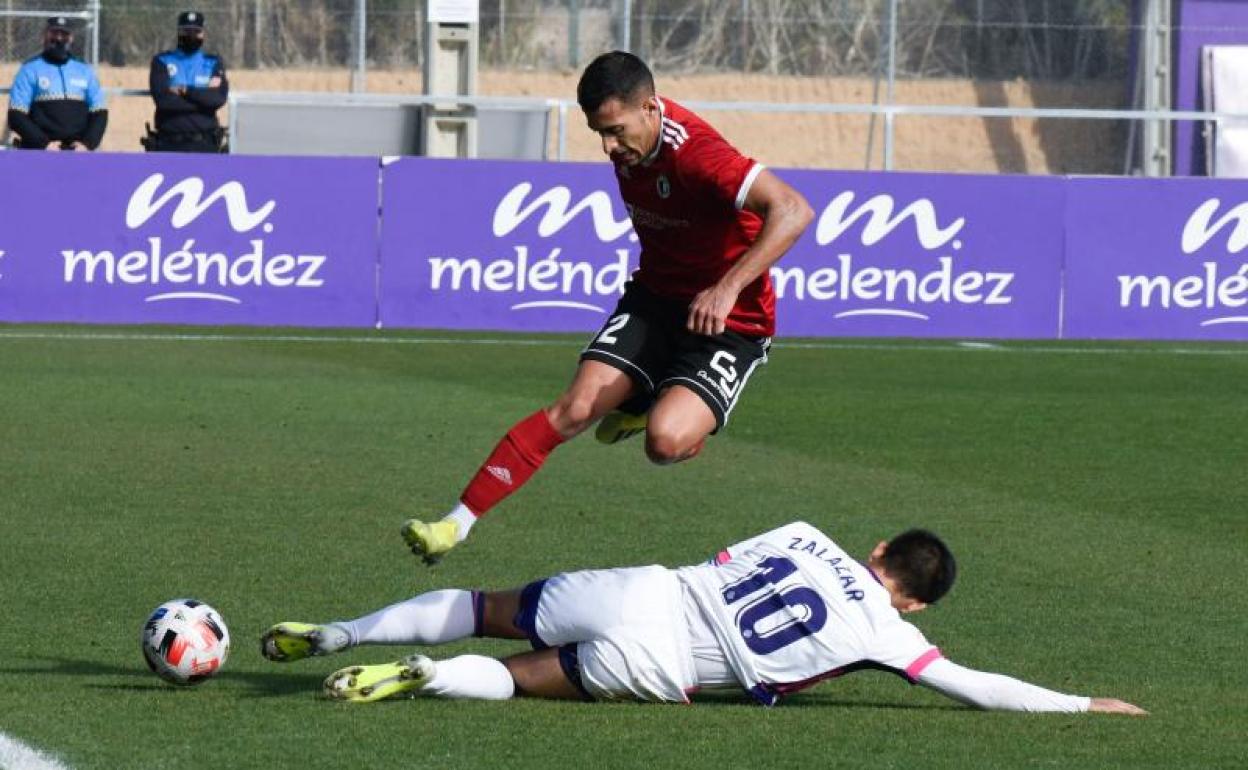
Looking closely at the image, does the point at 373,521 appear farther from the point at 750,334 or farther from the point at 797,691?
the point at 797,691

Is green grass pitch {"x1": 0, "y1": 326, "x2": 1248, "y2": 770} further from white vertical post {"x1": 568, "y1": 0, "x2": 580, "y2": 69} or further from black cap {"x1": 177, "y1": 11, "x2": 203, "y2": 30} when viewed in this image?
white vertical post {"x1": 568, "y1": 0, "x2": 580, "y2": 69}

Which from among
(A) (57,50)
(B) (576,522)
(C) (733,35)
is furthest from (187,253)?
(C) (733,35)

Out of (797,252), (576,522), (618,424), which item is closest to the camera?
(618,424)

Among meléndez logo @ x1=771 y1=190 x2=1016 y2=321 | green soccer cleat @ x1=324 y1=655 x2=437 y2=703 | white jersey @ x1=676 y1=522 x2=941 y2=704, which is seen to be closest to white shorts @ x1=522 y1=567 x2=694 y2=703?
white jersey @ x1=676 y1=522 x2=941 y2=704

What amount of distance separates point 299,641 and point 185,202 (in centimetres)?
1294

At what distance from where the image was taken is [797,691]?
7.27 metres

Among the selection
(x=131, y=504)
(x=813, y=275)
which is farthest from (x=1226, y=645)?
(x=813, y=275)

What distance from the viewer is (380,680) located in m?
6.86

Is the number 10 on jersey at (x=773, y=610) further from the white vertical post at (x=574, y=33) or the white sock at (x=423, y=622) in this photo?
the white vertical post at (x=574, y=33)

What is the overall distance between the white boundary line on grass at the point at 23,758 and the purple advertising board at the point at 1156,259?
15.8 m

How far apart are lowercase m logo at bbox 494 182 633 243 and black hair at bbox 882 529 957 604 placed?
13005 mm

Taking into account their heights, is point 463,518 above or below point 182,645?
above

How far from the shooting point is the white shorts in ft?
23.1

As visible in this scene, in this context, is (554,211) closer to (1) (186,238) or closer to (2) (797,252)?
(2) (797,252)
